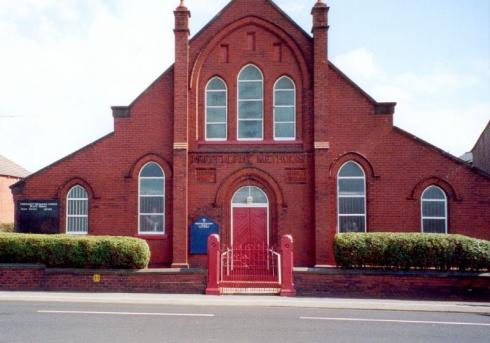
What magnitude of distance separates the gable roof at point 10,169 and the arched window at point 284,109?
25.9 meters

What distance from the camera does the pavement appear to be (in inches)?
501

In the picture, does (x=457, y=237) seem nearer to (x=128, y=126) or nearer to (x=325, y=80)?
(x=325, y=80)

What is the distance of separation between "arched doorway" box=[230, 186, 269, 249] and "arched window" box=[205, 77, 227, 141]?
2.35 m

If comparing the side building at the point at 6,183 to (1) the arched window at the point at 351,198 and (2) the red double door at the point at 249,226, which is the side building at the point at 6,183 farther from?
(1) the arched window at the point at 351,198

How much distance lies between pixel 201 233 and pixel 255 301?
216 inches

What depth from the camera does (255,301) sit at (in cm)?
1326

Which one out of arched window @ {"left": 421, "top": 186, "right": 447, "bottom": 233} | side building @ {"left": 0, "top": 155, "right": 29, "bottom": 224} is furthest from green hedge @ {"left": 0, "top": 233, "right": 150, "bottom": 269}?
side building @ {"left": 0, "top": 155, "right": 29, "bottom": 224}

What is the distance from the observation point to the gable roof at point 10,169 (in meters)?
37.2

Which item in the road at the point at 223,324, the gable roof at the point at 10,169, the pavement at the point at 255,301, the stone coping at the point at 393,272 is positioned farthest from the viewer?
the gable roof at the point at 10,169

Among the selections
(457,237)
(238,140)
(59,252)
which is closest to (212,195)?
(238,140)

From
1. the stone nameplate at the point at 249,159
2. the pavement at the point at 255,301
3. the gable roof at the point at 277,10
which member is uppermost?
the gable roof at the point at 277,10

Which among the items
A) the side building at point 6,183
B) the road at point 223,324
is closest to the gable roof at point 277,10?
the road at point 223,324

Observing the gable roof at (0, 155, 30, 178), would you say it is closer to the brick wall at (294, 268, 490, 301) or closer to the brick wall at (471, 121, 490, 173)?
the brick wall at (294, 268, 490, 301)

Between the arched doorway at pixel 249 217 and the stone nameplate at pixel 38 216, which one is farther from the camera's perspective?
the stone nameplate at pixel 38 216
